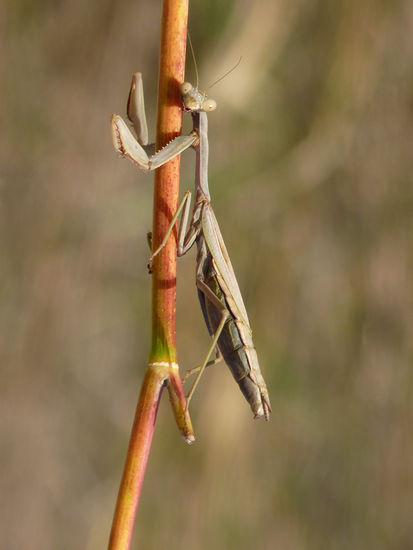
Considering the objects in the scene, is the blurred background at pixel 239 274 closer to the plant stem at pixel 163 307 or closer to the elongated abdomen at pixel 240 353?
the elongated abdomen at pixel 240 353

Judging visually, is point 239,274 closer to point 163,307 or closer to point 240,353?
point 240,353

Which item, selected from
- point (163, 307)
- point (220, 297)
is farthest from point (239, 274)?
point (163, 307)

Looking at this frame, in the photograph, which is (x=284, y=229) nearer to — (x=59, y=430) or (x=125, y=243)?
(x=125, y=243)

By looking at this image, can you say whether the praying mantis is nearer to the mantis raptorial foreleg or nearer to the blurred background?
the mantis raptorial foreleg

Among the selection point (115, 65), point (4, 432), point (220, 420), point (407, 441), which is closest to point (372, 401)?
point (407, 441)

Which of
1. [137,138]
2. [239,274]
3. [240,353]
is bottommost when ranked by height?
[240,353]

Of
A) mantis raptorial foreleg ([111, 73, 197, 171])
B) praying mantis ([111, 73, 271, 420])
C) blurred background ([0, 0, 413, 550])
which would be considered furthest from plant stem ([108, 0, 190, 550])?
blurred background ([0, 0, 413, 550])
